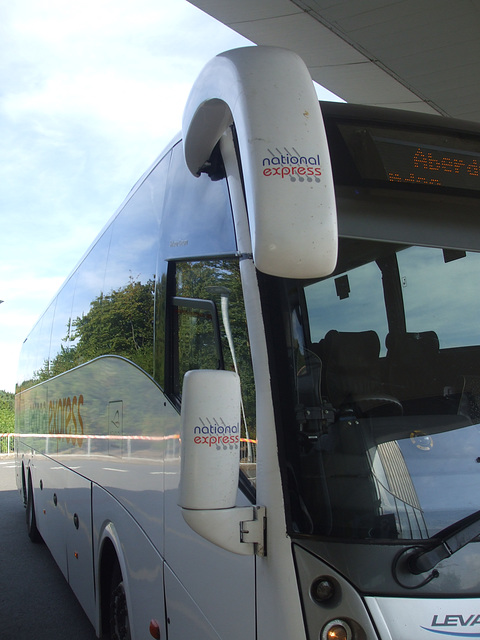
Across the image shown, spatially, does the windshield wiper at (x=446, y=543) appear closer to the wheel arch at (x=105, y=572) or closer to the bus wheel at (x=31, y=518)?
the wheel arch at (x=105, y=572)

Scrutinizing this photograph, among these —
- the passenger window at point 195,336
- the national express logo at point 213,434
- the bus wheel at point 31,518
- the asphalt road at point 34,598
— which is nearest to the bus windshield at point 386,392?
the national express logo at point 213,434

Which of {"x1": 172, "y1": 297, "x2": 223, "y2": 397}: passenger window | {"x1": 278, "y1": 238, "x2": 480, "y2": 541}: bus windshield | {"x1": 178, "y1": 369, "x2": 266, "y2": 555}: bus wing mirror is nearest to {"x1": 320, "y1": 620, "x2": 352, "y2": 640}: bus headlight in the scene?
{"x1": 278, "y1": 238, "x2": 480, "y2": 541}: bus windshield

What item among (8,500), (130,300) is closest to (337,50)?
(130,300)

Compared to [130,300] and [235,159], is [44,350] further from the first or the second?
[235,159]

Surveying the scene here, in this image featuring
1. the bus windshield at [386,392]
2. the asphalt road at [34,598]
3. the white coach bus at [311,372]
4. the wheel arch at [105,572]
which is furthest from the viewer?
the asphalt road at [34,598]

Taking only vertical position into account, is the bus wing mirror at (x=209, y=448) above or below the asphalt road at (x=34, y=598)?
above

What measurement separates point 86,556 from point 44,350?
466 cm

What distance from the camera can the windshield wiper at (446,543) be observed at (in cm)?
193

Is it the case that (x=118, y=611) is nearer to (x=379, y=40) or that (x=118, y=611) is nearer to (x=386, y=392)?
(x=386, y=392)

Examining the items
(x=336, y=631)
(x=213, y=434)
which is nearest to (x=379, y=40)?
(x=213, y=434)

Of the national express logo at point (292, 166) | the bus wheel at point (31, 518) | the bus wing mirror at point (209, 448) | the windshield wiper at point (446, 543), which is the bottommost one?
the bus wheel at point (31, 518)

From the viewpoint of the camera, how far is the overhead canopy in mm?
8578

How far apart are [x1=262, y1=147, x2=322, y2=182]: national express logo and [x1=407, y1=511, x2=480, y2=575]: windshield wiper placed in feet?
3.85

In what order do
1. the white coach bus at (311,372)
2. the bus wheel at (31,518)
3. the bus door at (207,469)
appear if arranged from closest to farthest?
the white coach bus at (311,372), the bus door at (207,469), the bus wheel at (31,518)
